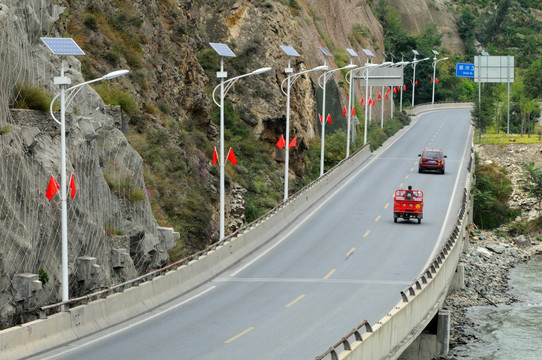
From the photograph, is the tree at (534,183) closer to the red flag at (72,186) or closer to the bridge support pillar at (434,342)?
the bridge support pillar at (434,342)

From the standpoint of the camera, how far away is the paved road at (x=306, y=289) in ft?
82.3

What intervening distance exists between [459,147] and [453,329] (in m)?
43.0

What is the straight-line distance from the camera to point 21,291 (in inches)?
971

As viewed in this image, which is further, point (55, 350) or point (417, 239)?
point (417, 239)

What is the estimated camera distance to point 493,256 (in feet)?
197

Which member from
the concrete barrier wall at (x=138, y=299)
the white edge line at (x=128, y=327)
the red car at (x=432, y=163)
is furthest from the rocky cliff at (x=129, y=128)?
the red car at (x=432, y=163)

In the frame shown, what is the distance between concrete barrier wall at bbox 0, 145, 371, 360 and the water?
9.84 metres

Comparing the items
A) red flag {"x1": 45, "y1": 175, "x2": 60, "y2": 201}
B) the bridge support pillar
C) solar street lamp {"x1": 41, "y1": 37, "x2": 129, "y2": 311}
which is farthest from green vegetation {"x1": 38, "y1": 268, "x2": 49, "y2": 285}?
the bridge support pillar

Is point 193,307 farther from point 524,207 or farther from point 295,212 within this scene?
point 524,207

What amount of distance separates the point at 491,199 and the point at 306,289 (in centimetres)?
3960

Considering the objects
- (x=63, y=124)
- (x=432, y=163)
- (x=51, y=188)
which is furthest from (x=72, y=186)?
(x=432, y=163)

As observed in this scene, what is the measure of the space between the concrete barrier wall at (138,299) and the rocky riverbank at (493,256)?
9.10 metres

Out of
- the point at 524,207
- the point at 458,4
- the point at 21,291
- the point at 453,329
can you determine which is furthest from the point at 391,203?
the point at 458,4

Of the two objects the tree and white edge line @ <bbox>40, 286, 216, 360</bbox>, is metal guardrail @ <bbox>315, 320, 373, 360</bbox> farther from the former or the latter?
the tree
